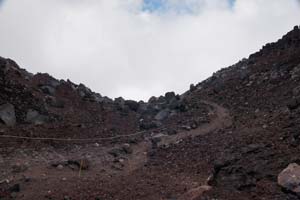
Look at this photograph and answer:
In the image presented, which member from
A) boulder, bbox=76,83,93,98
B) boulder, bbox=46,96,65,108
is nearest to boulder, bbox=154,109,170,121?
boulder, bbox=76,83,93,98

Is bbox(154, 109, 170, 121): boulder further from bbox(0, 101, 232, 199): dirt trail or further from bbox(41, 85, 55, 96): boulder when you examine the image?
bbox(41, 85, 55, 96): boulder

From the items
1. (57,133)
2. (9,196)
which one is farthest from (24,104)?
(9,196)

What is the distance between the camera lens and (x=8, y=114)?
2161 centimetres

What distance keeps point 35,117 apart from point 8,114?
153 cm

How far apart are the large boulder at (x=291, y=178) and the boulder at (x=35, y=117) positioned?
13.5m

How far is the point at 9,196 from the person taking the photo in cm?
1442

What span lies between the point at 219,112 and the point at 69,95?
8.97 metres

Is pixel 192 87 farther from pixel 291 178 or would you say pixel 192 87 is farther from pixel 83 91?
pixel 291 178

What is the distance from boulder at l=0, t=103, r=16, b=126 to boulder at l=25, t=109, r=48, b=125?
750 mm

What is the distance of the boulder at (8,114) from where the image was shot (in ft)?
69.7

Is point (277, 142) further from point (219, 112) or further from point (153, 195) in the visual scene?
point (219, 112)

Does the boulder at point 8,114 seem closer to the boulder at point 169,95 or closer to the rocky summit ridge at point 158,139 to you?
the rocky summit ridge at point 158,139

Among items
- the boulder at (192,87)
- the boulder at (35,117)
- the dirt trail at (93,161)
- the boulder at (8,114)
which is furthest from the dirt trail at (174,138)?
the boulder at (192,87)

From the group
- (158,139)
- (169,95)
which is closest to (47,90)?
(158,139)
